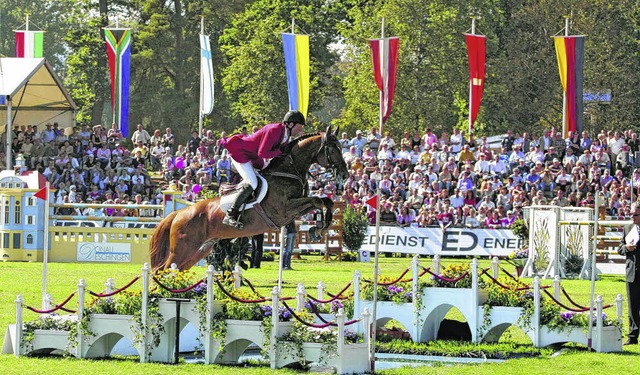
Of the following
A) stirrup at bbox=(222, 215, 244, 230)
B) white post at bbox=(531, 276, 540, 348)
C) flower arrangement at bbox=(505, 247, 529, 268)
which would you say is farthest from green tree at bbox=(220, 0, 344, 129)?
white post at bbox=(531, 276, 540, 348)

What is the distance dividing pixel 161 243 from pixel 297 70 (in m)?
22.1

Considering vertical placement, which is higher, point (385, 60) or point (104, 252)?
point (385, 60)

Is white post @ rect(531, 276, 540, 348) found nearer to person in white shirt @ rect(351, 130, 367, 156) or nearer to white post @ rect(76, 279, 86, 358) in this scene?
white post @ rect(76, 279, 86, 358)

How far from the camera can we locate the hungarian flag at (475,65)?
1574 inches

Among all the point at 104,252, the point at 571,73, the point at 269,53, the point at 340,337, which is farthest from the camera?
the point at 269,53

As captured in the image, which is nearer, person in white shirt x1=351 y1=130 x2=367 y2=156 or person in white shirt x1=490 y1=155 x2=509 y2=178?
person in white shirt x1=490 y1=155 x2=509 y2=178

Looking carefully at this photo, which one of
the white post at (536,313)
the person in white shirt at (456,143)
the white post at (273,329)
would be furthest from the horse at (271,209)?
the person in white shirt at (456,143)

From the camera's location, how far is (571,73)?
1548 inches

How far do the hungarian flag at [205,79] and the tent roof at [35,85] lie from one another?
4.81 m

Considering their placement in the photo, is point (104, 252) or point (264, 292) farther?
point (104, 252)

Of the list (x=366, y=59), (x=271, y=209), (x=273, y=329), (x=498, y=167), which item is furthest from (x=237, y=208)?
(x=366, y=59)

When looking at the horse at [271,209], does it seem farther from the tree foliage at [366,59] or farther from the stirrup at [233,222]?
the tree foliage at [366,59]

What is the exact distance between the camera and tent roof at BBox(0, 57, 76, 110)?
36375 mm

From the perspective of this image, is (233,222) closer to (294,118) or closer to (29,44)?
(294,118)
